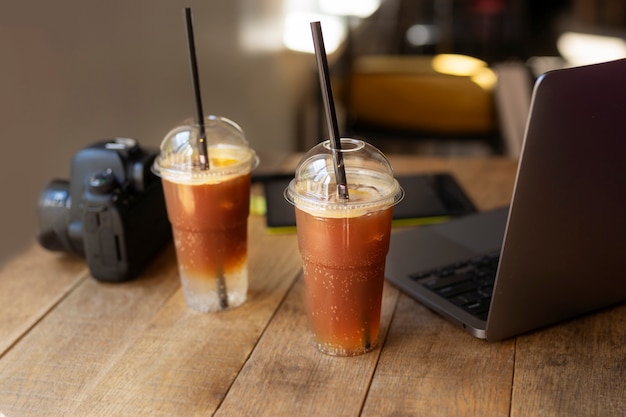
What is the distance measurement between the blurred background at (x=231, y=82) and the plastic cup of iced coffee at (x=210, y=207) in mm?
415

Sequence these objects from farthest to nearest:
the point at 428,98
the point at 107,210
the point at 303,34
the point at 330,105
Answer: the point at 303,34
the point at 428,98
the point at 107,210
the point at 330,105

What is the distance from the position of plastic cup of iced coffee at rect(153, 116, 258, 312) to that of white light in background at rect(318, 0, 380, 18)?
2.40m

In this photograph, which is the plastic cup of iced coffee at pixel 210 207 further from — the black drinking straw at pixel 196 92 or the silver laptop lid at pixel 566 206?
the silver laptop lid at pixel 566 206

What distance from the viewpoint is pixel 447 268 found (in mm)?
962

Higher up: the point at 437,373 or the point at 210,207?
the point at 210,207

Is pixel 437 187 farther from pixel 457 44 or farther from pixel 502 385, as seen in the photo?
pixel 457 44

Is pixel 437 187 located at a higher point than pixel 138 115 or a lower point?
lower

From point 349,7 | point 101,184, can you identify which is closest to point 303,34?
point 349,7

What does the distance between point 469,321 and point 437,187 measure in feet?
1.63

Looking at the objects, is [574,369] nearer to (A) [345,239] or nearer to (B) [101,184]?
(A) [345,239]

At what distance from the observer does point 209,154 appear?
0.88 m

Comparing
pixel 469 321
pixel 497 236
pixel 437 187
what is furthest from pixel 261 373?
pixel 437 187

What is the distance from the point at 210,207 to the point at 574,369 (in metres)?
0.44

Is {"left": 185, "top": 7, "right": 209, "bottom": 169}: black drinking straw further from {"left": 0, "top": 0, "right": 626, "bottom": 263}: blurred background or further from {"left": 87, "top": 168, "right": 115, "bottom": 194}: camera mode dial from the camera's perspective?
{"left": 0, "top": 0, "right": 626, "bottom": 263}: blurred background
